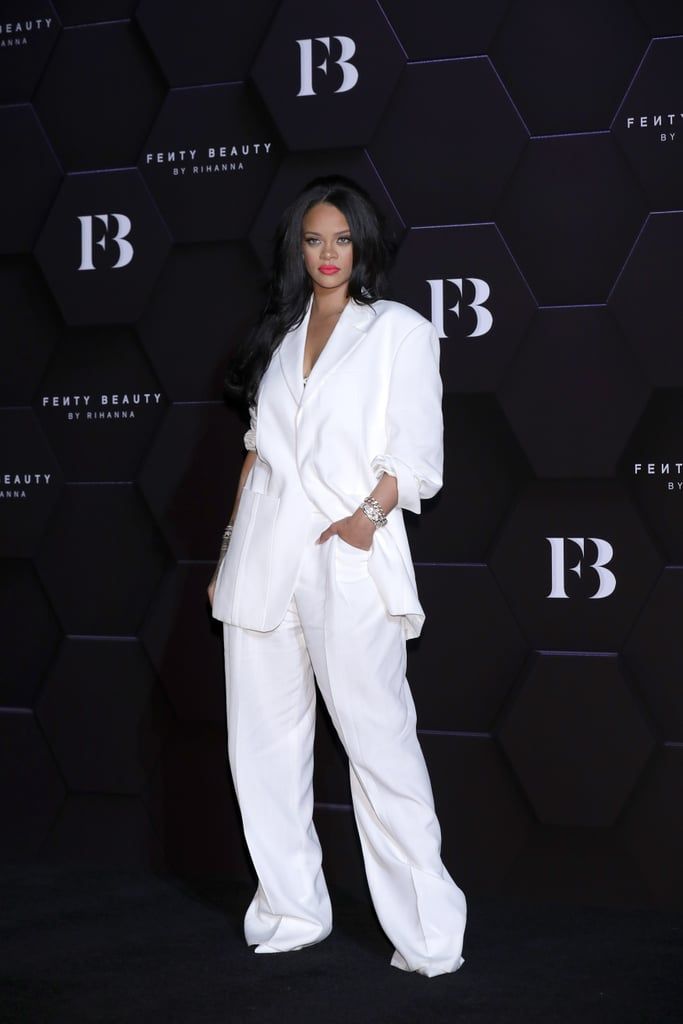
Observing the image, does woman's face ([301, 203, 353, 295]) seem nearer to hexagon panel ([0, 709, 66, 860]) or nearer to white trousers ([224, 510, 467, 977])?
white trousers ([224, 510, 467, 977])

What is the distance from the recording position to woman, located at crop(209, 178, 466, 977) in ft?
7.38

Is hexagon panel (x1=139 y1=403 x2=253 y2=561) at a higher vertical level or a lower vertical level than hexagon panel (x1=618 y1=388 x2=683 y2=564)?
lower

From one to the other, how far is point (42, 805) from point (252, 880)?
61 cm

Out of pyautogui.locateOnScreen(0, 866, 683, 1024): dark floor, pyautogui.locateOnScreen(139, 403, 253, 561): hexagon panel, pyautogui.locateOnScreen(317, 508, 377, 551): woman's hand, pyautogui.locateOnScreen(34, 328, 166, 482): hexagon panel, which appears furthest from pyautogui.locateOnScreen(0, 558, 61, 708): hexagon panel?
pyautogui.locateOnScreen(317, 508, 377, 551): woman's hand

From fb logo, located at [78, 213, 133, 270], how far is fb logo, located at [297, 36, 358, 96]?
1.81 ft

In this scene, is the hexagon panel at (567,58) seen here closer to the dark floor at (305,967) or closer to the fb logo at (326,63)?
the fb logo at (326,63)

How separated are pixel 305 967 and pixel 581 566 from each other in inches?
40.9

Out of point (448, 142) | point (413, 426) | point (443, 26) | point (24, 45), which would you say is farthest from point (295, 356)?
point (24, 45)

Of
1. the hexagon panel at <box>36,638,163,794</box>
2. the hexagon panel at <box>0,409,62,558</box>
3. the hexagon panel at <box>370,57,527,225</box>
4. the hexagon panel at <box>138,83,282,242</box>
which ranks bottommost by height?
the hexagon panel at <box>36,638,163,794</box>

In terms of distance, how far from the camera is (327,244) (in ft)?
7.77

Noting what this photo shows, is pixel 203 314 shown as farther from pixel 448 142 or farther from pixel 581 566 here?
pixel 581 566

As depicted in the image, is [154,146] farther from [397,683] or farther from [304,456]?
[397,683]

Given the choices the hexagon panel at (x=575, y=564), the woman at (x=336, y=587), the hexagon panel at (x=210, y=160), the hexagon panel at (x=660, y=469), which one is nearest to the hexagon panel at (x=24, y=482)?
the hexagon panel at (x=210, y=160)

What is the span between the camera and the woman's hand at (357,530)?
221 centimetres
